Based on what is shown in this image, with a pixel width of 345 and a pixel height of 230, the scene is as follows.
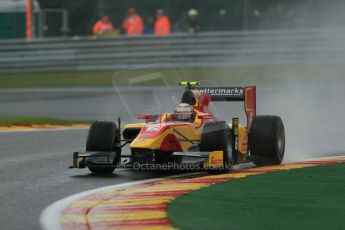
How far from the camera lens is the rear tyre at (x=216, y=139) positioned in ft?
36.0

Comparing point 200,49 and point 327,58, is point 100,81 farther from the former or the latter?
point 327,58

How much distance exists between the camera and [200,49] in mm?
27234

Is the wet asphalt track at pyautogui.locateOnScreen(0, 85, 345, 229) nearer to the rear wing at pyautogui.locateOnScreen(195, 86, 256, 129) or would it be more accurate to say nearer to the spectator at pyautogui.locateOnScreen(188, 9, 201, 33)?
the rear wing at pyautogui.locateOnScreen(195, 86, 256, 129)

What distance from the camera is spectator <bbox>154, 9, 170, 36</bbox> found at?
2809 centimetres

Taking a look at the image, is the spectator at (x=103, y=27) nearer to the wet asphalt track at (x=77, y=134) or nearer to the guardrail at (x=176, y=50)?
the guardrail at (x=176, y=50)

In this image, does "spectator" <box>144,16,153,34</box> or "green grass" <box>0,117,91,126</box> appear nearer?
"green grass" <box>0,117,91,126</box>

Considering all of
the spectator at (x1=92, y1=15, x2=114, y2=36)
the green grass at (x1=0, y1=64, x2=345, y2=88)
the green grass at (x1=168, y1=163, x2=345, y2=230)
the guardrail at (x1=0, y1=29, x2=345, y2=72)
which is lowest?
the green grass at (x1=168, y1=163, x2=345, y2=230)

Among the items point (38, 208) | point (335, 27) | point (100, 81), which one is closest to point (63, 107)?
point (100, 81)

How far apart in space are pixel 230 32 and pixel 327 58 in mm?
3158

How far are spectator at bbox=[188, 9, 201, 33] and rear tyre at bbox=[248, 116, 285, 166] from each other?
16.0 metres

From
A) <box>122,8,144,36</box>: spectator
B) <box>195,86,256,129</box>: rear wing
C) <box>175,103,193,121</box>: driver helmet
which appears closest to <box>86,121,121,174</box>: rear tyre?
<box>175,103,193,121</box>: driver helmet

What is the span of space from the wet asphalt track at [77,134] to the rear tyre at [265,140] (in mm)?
1095

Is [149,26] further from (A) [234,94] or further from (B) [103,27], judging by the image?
(A) [234,94]

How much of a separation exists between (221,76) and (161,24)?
3993 mm
